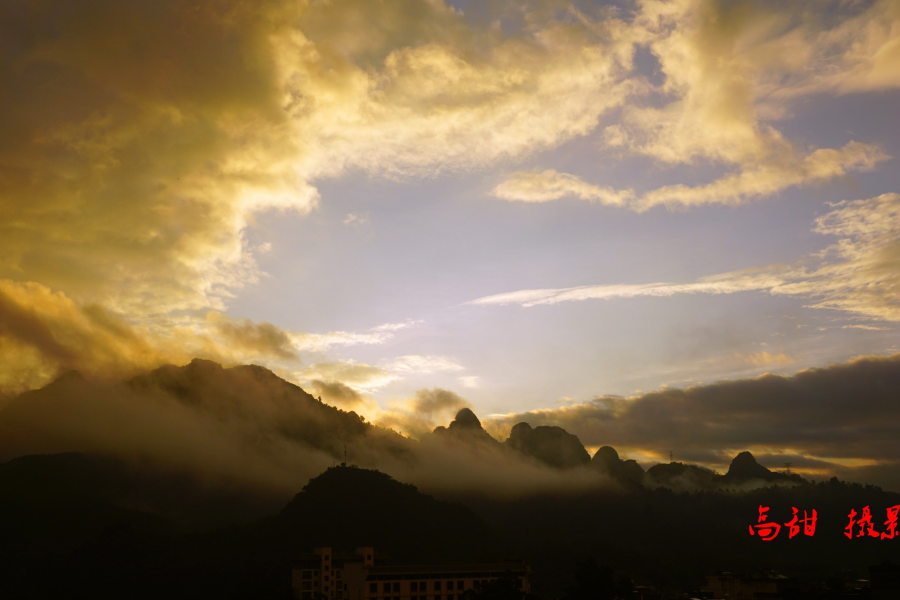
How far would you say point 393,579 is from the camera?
118 metres

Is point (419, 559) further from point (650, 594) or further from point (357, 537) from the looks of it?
point (650, 594)

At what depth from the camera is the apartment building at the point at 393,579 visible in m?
117

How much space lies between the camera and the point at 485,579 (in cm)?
12444

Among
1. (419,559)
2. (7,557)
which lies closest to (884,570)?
(419,559)

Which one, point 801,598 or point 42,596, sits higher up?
point 801,598

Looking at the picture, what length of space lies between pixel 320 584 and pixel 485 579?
125ft

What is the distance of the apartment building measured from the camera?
11731 centimetres

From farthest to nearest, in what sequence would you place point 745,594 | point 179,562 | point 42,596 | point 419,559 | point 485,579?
point 419,559 < point 179,562 < point 42,596 < point 745,594 < point 485,579

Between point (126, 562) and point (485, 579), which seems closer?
point (485, 579)

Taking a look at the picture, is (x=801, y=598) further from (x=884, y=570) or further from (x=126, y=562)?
(x=126, y=562)

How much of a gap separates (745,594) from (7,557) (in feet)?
692

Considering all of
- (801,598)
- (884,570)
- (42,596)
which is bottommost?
(42,596)

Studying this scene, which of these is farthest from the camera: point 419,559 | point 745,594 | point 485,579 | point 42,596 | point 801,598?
point 419,559

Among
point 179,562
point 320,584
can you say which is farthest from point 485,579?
point 179,562
